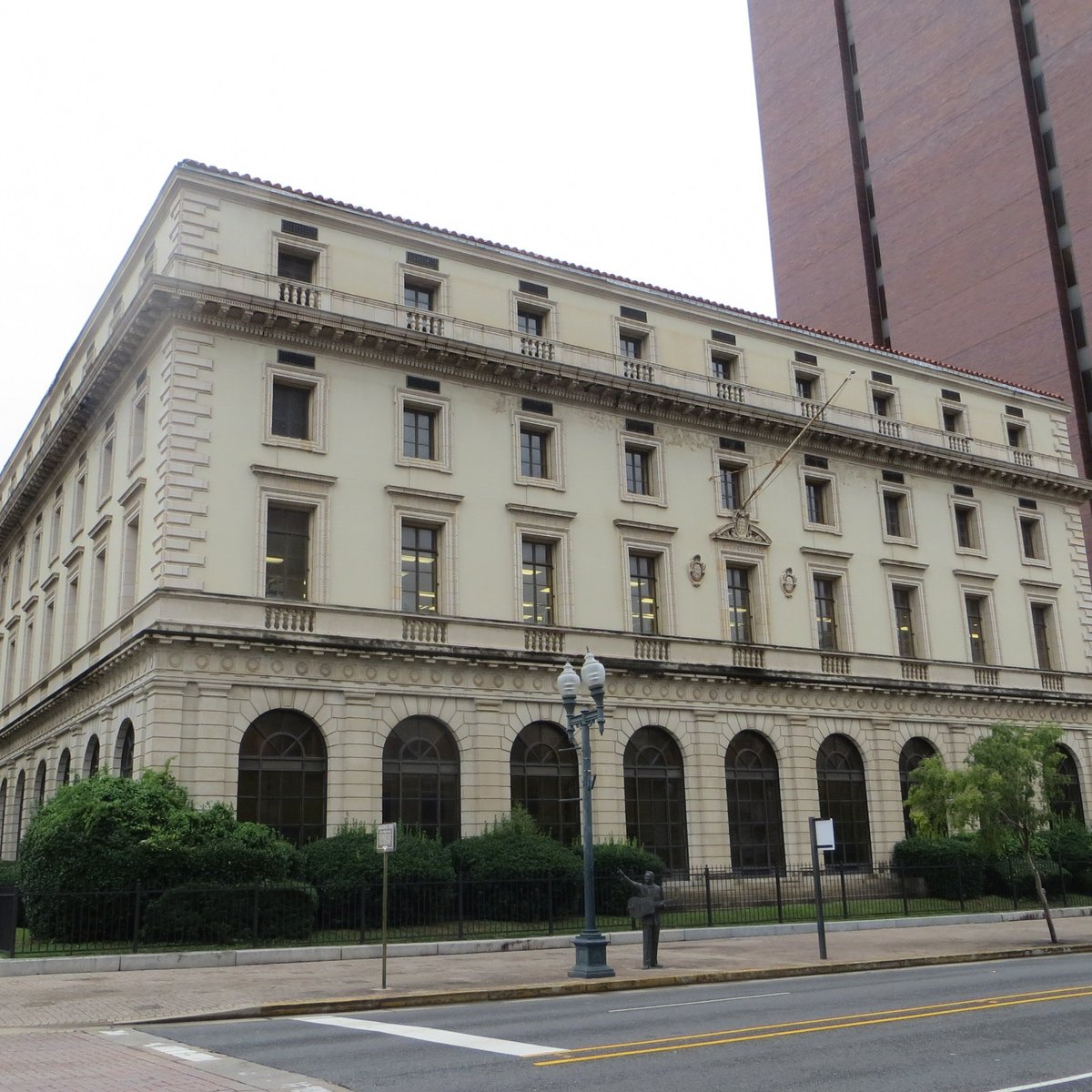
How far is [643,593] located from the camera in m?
38.1

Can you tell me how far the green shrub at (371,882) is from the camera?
27.1 meters

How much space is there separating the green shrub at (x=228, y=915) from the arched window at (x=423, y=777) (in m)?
6.56

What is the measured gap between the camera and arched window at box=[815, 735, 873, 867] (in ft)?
130

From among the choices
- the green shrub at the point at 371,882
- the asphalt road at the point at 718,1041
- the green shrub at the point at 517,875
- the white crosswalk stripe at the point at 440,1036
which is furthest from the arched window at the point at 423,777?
the white crosswalk stripe at the point at 440,1036

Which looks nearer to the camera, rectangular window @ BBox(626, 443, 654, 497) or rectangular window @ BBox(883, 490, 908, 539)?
rectangular window @ BBox(626, 443, 654, 497)

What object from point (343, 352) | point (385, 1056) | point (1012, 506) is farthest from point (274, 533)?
point (1012, 506)

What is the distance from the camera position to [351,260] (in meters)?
34.9

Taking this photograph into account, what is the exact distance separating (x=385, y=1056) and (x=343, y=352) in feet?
79.7

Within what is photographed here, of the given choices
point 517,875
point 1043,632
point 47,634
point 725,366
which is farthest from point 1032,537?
point 47,634

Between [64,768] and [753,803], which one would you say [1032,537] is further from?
[64,768]

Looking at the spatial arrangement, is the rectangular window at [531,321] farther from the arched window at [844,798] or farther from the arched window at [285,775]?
the arched window at [844,798]

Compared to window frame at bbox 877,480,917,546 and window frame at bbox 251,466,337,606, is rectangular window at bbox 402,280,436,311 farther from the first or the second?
window frame at bbox 877,480,917,546

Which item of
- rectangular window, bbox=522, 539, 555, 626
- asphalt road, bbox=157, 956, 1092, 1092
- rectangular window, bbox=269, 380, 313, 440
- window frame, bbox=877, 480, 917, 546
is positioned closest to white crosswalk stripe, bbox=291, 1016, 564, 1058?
asphalt road, bbox=157, 956, 1092, 1092

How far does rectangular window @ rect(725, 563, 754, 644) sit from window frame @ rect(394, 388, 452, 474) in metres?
10.7
